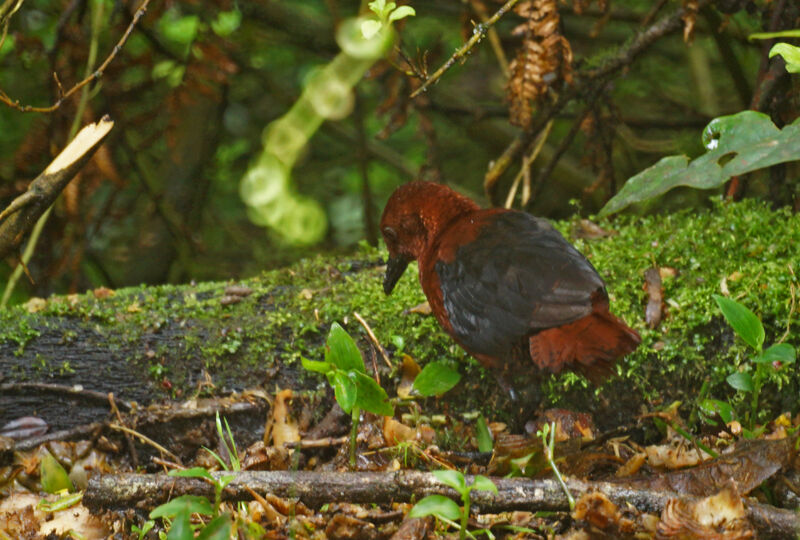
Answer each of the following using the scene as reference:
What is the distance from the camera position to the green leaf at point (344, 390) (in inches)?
80.1

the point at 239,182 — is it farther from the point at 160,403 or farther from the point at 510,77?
the point at 160,403

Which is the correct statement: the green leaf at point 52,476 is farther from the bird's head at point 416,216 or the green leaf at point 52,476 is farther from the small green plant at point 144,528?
the bird's head at point 416,216

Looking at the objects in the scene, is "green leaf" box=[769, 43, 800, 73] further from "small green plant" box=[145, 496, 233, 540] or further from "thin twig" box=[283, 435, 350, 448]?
"small green plant" box=[145, 496, 233, 540]

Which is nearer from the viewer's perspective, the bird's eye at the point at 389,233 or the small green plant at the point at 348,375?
the small green plant at the point at 348,375

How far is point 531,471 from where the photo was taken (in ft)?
6.69

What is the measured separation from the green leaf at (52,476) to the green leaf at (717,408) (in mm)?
2058

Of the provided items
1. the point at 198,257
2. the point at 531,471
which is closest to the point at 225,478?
the point at 531,471

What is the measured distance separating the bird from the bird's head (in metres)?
0.06

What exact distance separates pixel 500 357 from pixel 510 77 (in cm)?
166

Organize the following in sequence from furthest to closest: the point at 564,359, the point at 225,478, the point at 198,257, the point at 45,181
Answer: the point at 198,257 < the point at 45,181 < the point at 564,359 < the point at 225,478

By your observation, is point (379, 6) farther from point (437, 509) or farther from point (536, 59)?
point (437, 509)

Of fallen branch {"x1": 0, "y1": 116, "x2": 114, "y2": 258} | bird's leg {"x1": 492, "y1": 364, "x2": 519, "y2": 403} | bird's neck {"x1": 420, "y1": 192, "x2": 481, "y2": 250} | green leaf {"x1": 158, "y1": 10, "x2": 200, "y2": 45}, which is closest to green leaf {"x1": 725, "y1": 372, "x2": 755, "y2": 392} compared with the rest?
bird's leg {"x1": 492, "y1": 364, "x2": 519, "y2": 403}

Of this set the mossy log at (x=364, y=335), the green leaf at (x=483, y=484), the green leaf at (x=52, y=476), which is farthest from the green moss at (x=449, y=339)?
the green leaf at (x=483, y=484)

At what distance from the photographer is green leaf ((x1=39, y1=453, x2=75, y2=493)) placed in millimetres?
2361
